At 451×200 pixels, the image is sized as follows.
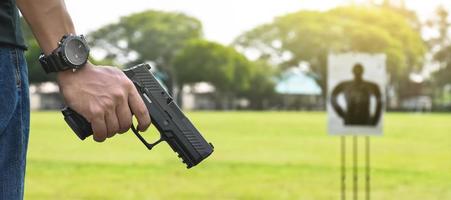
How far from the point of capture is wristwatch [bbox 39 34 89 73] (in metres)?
1.26

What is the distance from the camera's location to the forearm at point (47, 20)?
1269 mm

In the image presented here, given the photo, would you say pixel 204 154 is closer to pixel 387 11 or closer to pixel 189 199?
pixel 189 199

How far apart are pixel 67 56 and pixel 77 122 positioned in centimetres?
11

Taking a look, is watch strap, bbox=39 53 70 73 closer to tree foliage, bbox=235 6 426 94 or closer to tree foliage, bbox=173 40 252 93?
tree foliage, bbox=235 6 426 94

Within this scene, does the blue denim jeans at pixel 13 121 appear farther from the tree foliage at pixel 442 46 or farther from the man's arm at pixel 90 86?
the tree foliage at pixel 442 46

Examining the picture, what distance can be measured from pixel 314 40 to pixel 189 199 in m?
46.5

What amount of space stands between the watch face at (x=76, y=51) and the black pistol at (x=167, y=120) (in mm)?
102

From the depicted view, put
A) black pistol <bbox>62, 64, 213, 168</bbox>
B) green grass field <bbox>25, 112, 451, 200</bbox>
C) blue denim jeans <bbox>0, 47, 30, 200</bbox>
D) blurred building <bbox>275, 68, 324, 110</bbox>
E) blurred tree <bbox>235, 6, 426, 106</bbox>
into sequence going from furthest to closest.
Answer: blurred building <bbox>275, 68, 324, 110</bbox>, blurred tree <bbox>235, 6, 426, 106</bbox>, green grass field <bbox>25, 112, 451, 200</bbox>, black pistol <bbox>62, 64, 213, 168</bbox>, blue denim jeans <bbox>0, 47, 30, 200</bbox>

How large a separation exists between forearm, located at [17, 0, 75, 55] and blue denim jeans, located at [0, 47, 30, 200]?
7 cm

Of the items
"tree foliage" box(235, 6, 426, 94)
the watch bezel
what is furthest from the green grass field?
"tree foliage" box(235, 6, 426, 94)

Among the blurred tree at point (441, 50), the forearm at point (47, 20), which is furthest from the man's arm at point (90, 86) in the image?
the blurred tree at point (441, 50)

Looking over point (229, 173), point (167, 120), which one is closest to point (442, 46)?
point (229, 173)

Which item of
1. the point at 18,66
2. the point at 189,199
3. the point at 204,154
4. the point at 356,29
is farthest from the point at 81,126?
the point at 356,29

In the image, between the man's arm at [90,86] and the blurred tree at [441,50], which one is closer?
the man's arm at [90,86]
